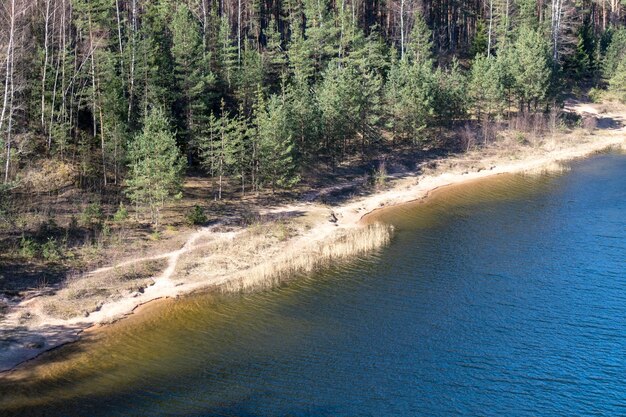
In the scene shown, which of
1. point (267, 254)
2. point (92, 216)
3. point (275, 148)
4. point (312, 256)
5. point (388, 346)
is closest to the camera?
point (388, 346)

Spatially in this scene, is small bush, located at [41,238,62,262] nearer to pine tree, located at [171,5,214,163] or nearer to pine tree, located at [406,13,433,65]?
pine tree, located at [171,5,214,163]

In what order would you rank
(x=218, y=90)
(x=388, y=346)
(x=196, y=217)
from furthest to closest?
(x=218, y=90), (x=196, y=217), (x=388, y=346)

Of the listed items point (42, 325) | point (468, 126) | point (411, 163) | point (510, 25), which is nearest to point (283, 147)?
point (411, 163)

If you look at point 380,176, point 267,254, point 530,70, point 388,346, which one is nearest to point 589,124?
point 530,70

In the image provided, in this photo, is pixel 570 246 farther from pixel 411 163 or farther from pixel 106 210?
pixel 106 210

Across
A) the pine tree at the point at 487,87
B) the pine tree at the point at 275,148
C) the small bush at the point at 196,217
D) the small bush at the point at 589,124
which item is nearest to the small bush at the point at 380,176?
the pine tree at the point at 275,148

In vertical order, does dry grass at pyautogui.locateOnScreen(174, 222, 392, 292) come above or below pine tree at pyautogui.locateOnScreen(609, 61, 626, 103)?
below

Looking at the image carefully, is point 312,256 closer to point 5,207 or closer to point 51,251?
point 51,251

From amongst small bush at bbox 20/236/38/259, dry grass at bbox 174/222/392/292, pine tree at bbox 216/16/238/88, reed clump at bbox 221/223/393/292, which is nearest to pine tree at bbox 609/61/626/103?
pine tree at bbox 216/16/238/88
